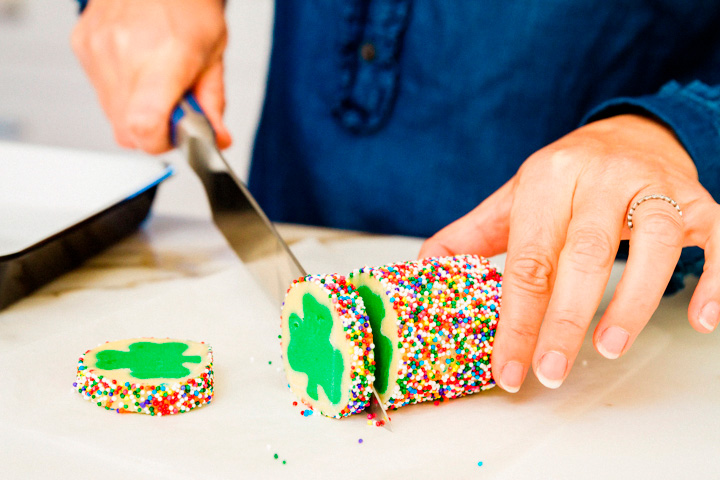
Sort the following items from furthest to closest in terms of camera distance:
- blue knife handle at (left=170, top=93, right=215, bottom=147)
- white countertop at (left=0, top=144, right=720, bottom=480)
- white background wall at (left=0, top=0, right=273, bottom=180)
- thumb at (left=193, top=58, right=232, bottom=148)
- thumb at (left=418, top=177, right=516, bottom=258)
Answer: white background wall at (left=0, top=0, right=273, bottom=180) → thumb at (left=193, top=58, right=232, bottom=148) → blue knife handle at (left=170, top=93, right=215, bottom=147) → thumb at (left=418, top=177, right=516, bottom=258) → white countertop at (left=0, top=144, right=720, bottom=480)

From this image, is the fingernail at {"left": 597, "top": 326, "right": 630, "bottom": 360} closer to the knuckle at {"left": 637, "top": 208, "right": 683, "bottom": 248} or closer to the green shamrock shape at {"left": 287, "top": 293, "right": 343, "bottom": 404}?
the knuckle at {"left": 637, "top": 208, "right": 683, "bottom": 248}

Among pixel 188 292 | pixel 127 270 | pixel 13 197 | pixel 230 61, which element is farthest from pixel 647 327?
pixel 230 61

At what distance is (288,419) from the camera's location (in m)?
0.87

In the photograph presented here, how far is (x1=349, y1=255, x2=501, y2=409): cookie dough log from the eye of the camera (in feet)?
2.76

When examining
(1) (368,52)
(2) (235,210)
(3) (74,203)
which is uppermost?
(1) (368,52)

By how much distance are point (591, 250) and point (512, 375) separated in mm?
185

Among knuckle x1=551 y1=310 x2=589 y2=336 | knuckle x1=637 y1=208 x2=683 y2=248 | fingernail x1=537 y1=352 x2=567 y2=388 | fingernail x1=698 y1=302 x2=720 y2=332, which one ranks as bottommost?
fingernail x1=537 y1=352 x2=567 y2=388

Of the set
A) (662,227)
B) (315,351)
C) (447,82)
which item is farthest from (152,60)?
(662,227)

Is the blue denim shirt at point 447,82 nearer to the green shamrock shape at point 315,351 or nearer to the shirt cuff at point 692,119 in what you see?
the shirt cuff at point 692,119

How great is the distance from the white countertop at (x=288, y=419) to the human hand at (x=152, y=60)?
420 mm

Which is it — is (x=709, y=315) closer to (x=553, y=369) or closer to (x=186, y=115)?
(x=553, y=369)

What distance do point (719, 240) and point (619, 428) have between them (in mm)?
270

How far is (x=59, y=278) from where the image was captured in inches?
51.3

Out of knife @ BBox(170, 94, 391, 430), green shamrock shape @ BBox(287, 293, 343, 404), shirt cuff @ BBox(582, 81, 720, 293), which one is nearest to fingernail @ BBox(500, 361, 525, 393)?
green shamrock shape @ BBox(287, 293, 343, 404)
